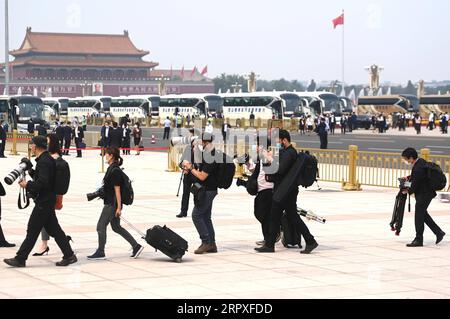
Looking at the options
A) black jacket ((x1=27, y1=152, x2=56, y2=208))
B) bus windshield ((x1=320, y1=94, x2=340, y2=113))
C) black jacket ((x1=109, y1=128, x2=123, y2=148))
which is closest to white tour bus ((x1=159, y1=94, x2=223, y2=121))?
bus windshield ((x1=320, y1=94, x2=340, y2=113))

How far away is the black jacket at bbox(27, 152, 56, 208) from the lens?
38.1 ft

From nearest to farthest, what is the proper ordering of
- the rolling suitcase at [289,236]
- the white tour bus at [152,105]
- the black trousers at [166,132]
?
the rolling suitcase at [289,236], the black trousers at [166,132], the white tour bus at [152,105]

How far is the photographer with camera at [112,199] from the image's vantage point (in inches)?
485

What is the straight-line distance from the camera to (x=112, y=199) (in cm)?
1241

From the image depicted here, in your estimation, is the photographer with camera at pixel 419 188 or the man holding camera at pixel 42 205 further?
the photographer with camera at pixel 419 188

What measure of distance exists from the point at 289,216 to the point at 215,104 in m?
74.9

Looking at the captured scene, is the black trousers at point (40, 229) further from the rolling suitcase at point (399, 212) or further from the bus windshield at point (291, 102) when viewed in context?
the bus windshield at point (291, 102)

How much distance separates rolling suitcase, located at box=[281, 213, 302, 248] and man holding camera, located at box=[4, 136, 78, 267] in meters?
3.16

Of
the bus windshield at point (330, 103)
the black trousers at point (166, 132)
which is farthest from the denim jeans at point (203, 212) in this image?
the bus windshield at point (330, 103)

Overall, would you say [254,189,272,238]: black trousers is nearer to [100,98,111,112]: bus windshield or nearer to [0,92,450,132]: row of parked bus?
[0,92,450,132]: row of parked bus

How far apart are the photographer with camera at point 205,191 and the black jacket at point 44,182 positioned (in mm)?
1958
